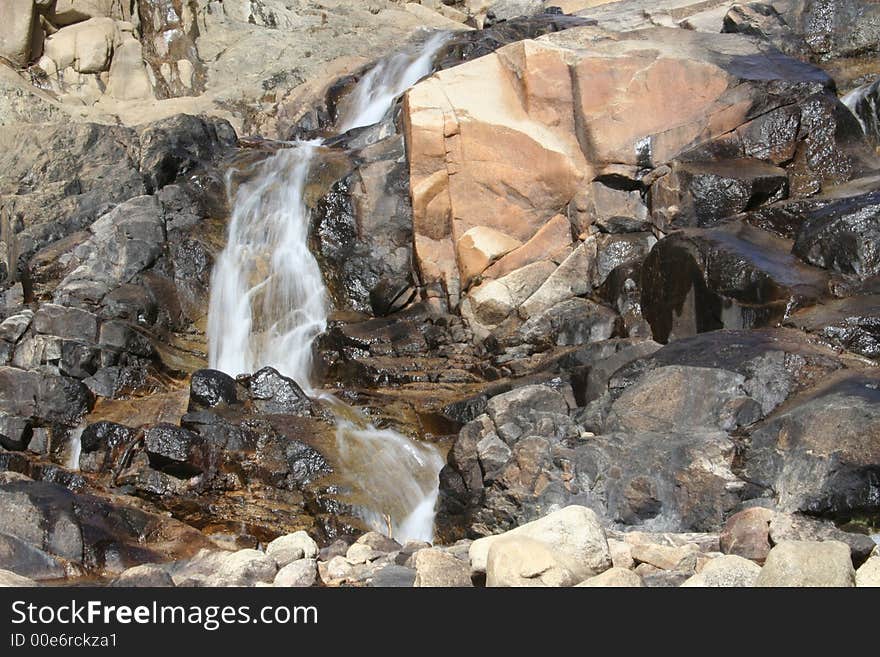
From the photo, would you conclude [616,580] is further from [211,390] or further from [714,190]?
[714,190]

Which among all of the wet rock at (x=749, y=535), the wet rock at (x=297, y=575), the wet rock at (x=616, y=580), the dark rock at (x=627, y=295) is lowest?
the dark rock at (x=627, y=295)

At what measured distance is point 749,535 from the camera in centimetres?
704

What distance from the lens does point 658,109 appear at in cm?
1602

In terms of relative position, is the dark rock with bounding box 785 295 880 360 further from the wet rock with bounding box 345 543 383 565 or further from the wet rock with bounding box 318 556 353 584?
the wet rock with bounding box 318 556 353 584

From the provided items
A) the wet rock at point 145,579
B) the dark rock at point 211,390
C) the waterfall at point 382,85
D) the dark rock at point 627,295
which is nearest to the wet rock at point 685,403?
the dark rock at point 627,295

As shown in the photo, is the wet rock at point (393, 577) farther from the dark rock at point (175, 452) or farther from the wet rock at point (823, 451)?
the dark rock at point (175, 452)

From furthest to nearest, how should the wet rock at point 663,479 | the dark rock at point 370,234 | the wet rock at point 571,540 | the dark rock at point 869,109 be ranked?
1. the dark rock at point 370,234
2. the dark rock at point 869,109
3. the wet rock at point 663,479
4. the wet rock at point 571,540

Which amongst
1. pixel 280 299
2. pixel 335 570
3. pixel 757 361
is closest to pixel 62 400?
pixel 280 299

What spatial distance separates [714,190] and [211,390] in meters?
7.29

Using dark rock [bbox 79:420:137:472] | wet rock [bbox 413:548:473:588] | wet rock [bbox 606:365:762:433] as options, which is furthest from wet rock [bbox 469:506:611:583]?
dark rock [bbox 79:420:137:472]

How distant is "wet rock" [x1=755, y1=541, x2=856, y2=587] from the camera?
5.28m

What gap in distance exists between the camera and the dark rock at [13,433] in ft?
41.9

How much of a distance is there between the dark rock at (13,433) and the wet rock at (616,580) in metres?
9.39

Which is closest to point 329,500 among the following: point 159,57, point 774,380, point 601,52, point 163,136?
point 774,380
